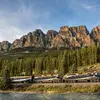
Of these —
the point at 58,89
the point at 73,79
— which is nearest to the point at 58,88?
the point at 58,89

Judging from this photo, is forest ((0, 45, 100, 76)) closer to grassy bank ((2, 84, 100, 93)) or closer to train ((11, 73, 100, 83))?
train ((11, 73, 100, 83))

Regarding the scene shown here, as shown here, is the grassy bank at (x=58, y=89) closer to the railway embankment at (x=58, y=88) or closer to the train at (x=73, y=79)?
the railway embankment at (x=58, y=88)

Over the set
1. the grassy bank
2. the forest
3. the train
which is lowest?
the grassy bank

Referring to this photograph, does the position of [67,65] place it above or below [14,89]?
above

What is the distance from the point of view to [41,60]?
19500 cm

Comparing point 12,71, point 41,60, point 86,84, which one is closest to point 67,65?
point 41,60

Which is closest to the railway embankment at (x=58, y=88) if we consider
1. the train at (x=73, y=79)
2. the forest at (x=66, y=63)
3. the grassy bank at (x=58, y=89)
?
the grassy bank at (x=58, y=89)

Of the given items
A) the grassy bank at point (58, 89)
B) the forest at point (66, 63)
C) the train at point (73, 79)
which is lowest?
the grassy bank at point (58, 89)

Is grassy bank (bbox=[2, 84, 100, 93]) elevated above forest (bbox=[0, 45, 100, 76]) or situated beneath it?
situated beneath

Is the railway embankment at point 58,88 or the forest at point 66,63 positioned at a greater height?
the forest at point 66,63

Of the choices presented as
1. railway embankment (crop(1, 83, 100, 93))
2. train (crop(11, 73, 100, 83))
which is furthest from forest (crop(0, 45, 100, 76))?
railway embankment (crop(1, 83, 100, 93))

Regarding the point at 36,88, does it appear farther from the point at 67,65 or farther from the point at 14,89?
the point at 67,65

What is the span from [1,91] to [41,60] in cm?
9662

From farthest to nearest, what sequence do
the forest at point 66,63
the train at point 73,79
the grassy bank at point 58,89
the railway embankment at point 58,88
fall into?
the forest at point 66,63
the train at point 73,79
the railway embankment at point 58,88
the grassy bank at point 58,89
